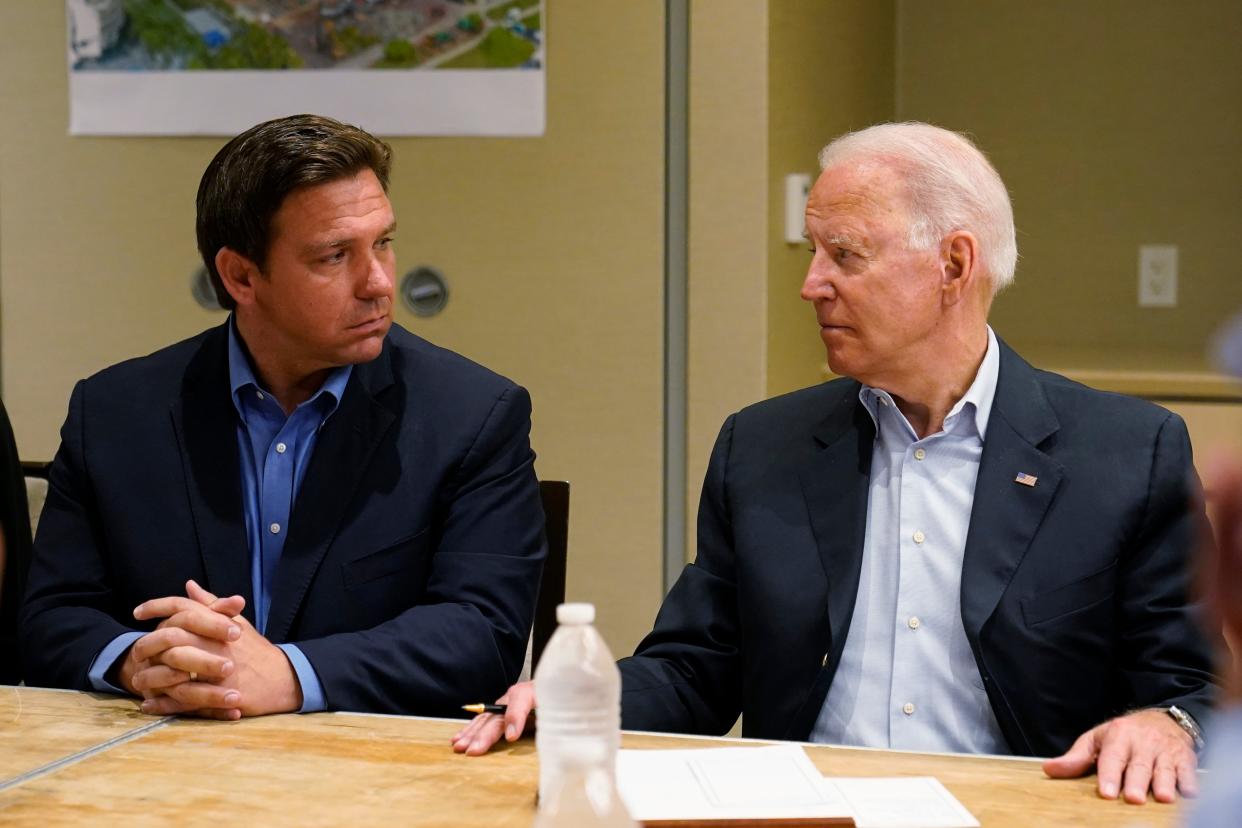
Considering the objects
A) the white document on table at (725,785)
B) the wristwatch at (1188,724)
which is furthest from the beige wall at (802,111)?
the white document on table at (725,785)

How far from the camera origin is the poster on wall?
3049 millimetres

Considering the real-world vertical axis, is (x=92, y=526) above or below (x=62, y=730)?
above

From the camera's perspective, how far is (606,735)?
104cm

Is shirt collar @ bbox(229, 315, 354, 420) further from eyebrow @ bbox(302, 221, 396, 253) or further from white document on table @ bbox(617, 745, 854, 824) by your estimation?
white document on table @ bbox(617, 745, 854, 824)

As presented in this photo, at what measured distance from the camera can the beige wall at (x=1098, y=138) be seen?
354 cm

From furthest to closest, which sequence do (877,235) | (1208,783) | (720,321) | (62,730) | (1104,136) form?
(1104,136)
(720,321)
(877,235)
(62,730)
(1208,783)

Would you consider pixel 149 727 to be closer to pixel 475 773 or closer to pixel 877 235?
pixel 475 773

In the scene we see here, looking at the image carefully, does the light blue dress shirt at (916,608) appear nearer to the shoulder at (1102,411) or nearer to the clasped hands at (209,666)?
the shoulder at (1102,411)

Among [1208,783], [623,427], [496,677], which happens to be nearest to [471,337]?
[623,427]

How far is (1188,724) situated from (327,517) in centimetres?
108

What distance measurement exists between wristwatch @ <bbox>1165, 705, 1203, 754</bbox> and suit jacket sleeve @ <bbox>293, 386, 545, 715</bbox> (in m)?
0.82

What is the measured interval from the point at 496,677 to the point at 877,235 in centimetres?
74

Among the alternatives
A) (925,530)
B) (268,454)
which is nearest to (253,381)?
(268,454)

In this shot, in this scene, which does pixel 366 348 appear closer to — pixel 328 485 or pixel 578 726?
pixel 328 485
